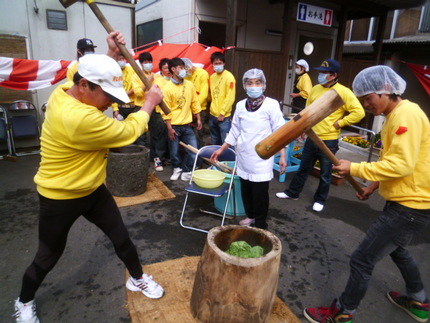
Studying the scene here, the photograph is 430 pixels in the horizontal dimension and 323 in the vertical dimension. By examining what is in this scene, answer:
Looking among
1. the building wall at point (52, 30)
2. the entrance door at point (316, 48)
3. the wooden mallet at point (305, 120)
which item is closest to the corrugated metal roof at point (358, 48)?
the entrance door at point (316, 48)

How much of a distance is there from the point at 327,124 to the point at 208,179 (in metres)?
2.04

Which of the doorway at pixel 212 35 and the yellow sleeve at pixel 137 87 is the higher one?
the doorway at pixel 212 35

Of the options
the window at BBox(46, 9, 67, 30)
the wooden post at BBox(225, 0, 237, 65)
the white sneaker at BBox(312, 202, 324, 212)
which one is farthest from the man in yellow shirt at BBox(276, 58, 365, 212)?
the window at BBox(46, 9, 67, 30)

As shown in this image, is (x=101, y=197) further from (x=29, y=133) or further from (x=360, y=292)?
(x=29, y=133)

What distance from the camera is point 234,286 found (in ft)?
7.15

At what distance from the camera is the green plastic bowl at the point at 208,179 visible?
12.7 ft

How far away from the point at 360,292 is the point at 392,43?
35.0ft

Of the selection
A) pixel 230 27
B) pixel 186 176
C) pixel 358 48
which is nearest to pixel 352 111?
pixel 186 176

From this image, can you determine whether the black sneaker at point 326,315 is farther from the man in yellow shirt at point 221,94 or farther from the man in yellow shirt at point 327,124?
the man in yellow shirt at point 221,94

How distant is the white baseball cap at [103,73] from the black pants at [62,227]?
85cm

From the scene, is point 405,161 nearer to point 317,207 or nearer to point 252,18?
point 317,207

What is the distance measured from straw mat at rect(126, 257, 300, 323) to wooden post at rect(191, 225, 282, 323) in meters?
0.28

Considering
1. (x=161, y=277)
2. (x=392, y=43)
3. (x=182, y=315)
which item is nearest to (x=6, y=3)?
(x=161, y=277)

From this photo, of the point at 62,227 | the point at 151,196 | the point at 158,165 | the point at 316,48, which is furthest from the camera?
the point at 316,48
